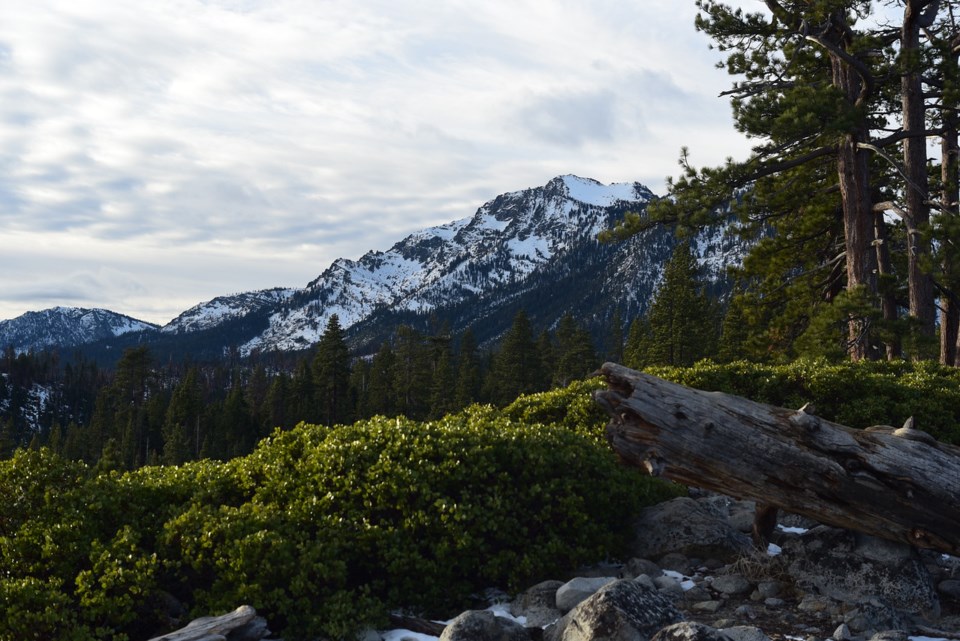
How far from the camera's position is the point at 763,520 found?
25.9ft

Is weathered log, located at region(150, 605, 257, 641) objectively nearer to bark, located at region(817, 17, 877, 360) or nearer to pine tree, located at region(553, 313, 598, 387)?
bark, located at region(817, 17, 877, 360)

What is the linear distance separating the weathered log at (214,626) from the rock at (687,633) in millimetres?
3141

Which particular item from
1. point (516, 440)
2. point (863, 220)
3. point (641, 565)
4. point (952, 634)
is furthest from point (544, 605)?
point (863, 220)

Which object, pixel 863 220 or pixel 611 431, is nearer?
pixel 611 431

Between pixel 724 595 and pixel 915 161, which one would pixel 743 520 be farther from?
pixel 915 161

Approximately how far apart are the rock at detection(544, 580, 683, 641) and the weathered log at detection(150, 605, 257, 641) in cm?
245

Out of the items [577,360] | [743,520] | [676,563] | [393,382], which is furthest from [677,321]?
[676,563]

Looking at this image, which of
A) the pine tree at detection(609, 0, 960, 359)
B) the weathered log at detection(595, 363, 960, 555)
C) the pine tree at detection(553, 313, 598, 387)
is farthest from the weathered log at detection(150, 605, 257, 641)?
the pine tree at detection(553, 313, 598, 387)

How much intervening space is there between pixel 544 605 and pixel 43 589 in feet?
13.6

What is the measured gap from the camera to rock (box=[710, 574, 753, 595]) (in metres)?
6.85

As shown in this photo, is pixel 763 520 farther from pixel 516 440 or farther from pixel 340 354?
pixel 340 354

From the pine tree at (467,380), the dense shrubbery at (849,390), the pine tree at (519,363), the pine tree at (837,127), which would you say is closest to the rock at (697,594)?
the dense shrubbery at (849,390)

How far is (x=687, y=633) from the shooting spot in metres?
4.91

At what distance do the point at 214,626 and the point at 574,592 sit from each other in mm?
2977
